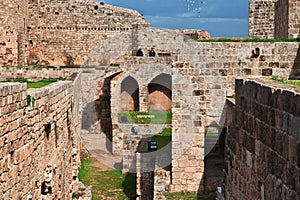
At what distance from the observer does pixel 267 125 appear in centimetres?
545

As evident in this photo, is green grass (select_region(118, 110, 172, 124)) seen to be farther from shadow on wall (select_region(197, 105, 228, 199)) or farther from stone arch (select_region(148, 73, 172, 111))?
shadow on wall (select_region(197, 105, 228, 199))

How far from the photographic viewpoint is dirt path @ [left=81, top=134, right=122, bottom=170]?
18.1 m

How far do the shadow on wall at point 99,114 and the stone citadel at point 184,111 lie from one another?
42mm

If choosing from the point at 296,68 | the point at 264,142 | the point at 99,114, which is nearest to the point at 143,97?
the point at 99,114

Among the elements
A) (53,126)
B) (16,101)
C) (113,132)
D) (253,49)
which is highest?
(253,49)

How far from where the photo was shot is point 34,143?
827 cm

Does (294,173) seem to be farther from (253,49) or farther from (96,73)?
(96,73)

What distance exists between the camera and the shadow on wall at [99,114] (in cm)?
2282

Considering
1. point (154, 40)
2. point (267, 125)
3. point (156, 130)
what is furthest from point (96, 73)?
point (267, 125)

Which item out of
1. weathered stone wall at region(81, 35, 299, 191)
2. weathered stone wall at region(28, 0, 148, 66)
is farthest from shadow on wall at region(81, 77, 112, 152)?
weathered stone wall at region(81, 35, 299, 191)

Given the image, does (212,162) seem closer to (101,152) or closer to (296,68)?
(296,68)

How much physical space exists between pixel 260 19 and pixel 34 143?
45.6 ft

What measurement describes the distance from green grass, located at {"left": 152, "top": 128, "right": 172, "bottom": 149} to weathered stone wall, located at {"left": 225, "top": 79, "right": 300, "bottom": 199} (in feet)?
23.5

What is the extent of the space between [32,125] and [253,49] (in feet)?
14.6
